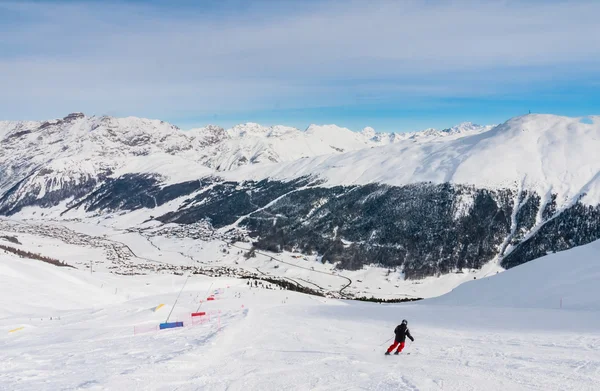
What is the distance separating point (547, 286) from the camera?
4097 centimetres

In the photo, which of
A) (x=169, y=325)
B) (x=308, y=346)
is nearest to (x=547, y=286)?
(x=308, y=346)

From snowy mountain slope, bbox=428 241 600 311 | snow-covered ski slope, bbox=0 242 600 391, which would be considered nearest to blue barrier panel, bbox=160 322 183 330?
snow-covered ski slope, bbox=0 242 600 391

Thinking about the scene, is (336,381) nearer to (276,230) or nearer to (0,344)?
(0,344)

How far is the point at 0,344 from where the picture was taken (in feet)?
83.0

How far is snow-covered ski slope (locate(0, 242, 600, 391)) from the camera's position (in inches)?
619

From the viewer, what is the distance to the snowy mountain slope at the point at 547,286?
35219mm

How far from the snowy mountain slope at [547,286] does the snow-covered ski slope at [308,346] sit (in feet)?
0.76

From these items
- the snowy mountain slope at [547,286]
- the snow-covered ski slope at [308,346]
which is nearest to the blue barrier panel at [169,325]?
the snow-covered ski slope at [308,346]

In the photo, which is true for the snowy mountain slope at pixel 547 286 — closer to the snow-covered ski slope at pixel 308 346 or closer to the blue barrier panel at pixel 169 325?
the snow-covered ski slope at pixel 308 346

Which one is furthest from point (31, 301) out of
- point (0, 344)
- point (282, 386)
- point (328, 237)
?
point (328, 237)

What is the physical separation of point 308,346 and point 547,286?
95.5 ft

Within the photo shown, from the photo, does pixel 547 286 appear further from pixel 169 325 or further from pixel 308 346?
pixel 169 325

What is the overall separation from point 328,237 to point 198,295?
126241 millimetres

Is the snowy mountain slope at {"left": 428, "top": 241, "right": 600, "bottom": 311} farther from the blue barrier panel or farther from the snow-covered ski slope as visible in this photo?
the blue barrier panel
